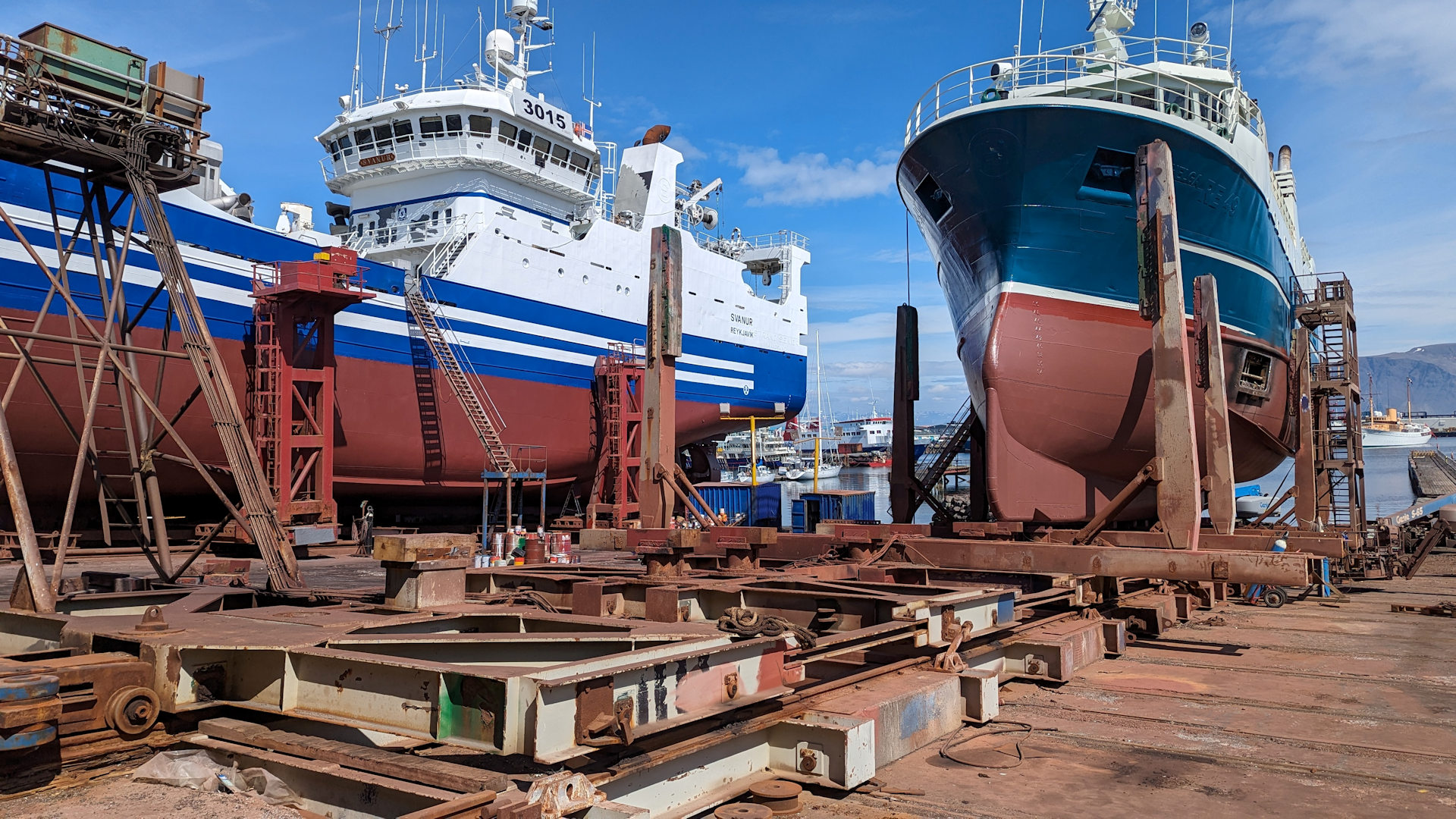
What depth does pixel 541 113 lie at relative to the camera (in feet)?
83.4

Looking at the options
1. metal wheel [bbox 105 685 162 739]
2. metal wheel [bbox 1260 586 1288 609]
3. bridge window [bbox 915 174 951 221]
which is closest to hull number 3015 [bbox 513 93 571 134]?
bridge window [bbox 915 174 951 221]

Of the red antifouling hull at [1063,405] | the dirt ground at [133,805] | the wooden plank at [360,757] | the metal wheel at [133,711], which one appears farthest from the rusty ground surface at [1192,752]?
the red antifouling hull at [1063,405]

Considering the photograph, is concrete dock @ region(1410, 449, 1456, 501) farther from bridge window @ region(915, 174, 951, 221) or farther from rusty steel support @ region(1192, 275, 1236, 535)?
bridge window @ region(915, 174, 951, 221)

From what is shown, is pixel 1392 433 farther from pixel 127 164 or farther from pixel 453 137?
pixel 127 164

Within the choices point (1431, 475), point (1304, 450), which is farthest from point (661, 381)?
point (1431, 475)

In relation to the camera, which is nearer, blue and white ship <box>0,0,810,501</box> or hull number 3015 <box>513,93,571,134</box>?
blue and white ship <box>0,0,810,501</box>

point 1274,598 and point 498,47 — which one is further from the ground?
point 498,47

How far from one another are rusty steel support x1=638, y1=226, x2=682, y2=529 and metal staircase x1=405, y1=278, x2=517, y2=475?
37.7 feet

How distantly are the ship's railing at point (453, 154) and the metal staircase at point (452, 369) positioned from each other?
17.3 ft

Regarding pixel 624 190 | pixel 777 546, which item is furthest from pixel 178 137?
pixel 624 190

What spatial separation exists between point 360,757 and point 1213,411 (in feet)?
33.4

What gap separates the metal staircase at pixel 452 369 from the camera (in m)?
20.0

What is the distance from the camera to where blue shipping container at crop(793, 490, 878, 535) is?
2548 centimetres

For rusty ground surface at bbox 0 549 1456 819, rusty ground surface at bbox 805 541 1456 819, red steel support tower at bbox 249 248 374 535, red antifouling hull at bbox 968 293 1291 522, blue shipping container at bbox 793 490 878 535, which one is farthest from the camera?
blue shipping container at bbox 793 490 878 535
